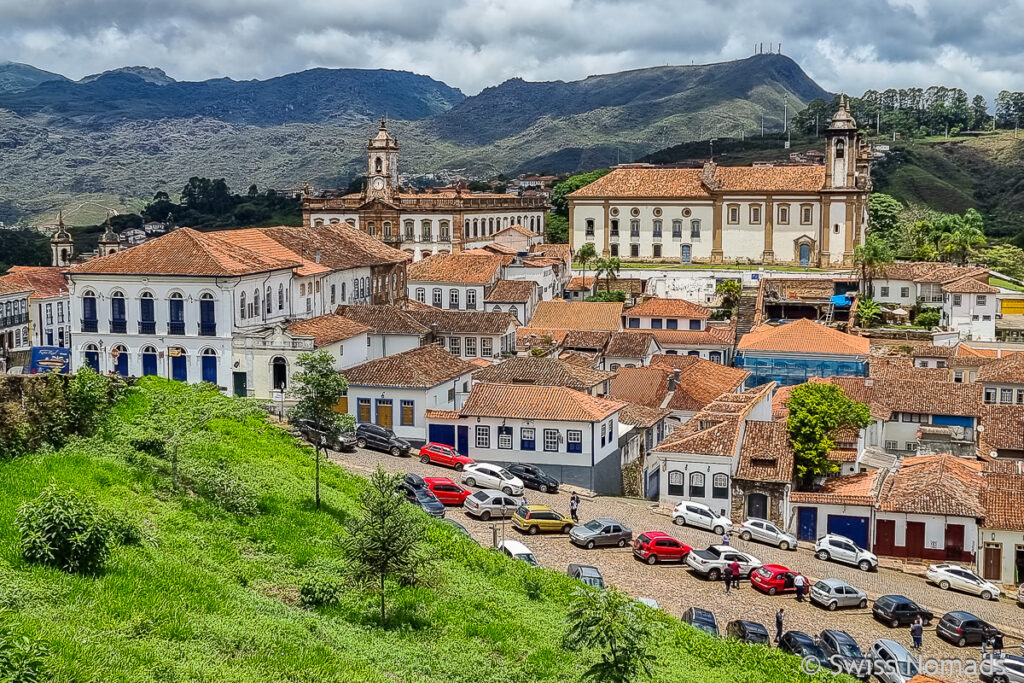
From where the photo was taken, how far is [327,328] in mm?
→ 43031

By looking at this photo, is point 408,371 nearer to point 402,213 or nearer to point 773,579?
point 773,579

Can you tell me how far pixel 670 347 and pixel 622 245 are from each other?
23763 millimetres

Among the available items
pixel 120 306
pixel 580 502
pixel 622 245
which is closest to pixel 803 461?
pixel 580 502

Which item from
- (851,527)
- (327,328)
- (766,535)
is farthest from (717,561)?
(327,328)

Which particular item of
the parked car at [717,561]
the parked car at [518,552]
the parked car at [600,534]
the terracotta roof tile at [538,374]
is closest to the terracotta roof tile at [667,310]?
the terracotta roof tile at [538,374]

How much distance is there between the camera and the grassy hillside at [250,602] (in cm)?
1362

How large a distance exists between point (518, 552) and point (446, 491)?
5.90 m

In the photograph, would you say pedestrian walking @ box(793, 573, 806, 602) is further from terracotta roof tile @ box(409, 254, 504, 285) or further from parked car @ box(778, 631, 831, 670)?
terracotta roof tile @ box(409, 254, 504, 285)

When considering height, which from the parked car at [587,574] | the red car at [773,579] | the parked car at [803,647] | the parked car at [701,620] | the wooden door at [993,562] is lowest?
the wooden door at [993,562]

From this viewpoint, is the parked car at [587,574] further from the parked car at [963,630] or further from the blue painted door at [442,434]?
the blue painted door at [442,434]

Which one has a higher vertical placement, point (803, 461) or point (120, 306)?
point (120, 306)

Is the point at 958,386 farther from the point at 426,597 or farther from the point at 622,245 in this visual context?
the point at 622,245

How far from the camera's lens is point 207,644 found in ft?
46.4

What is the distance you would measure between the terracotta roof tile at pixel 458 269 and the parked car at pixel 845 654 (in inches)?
1580
